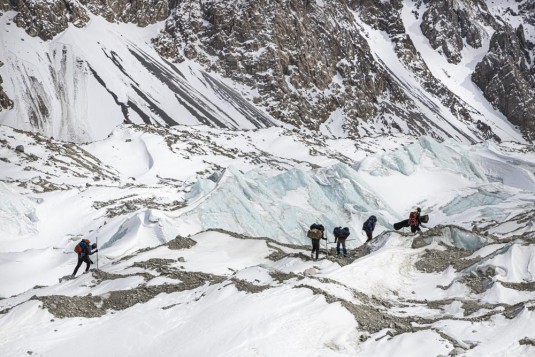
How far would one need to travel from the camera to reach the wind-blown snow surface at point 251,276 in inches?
585

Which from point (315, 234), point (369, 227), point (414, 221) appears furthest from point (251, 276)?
point (414, 221)

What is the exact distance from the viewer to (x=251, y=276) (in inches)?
735

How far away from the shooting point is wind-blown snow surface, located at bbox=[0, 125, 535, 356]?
1485 cm

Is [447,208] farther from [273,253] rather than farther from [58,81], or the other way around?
[58,81]

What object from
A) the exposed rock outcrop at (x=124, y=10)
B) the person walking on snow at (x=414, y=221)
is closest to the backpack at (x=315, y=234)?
the person walking on snow at (x=414, y=221)

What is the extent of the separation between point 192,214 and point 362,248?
1706 cm

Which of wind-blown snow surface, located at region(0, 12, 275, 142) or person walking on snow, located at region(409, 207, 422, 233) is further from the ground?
wind-blown snow surface, located at region(0, 12, 275, 142)

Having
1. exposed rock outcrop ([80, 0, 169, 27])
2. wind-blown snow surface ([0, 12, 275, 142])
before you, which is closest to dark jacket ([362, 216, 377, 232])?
wind-blown snow surface ([0, 12, 275, 142])

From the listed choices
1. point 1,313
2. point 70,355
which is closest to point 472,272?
point 70,355

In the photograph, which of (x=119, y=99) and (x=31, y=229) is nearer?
(x=31, y=229)

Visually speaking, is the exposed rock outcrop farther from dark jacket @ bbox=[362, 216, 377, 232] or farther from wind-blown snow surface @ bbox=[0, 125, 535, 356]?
dark jacket @ bbox=[362, 216, 377, 232]

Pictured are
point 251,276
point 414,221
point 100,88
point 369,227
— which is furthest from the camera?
point 100,88

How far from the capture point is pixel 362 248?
2334 cm

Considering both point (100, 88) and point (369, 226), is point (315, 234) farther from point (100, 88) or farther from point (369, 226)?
point (100, 88)
